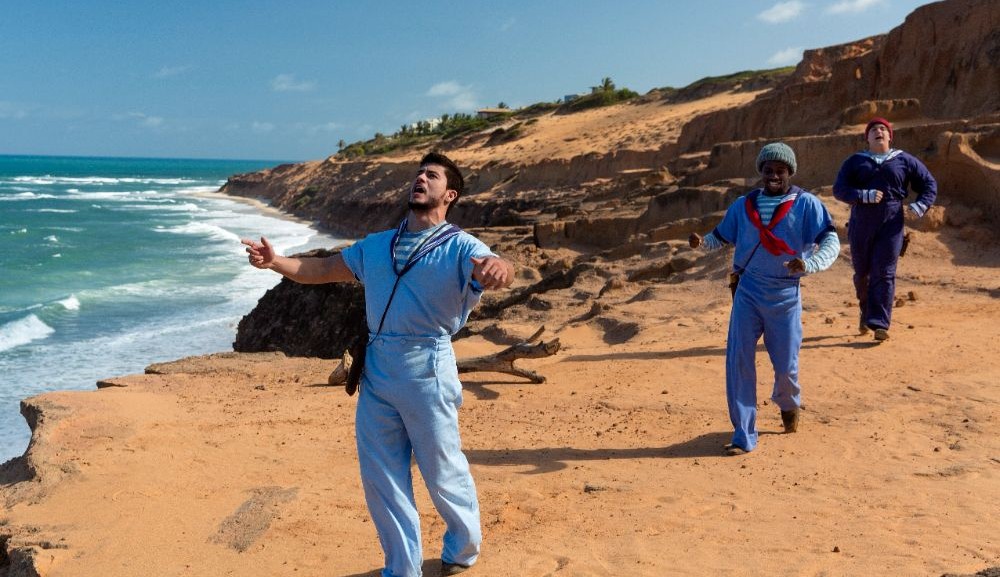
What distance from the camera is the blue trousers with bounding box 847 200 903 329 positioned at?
25.8 feet

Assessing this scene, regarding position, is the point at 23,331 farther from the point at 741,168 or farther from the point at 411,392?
the point at 411,392

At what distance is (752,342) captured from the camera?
5609mm

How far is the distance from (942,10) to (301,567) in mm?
18015

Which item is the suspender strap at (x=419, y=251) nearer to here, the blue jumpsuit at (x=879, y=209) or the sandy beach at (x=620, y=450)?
the sandy beach at (x=620, y=450)

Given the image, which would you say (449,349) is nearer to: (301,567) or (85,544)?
(301,567)

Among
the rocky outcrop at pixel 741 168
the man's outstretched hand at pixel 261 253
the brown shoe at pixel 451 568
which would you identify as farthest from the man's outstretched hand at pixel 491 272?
the rocky outcrop at pixel 741 168

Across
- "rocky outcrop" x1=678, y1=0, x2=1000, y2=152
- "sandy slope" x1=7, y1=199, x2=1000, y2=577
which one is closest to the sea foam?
"sandy slope" x1=7, y1=199, x2=1000, y2=577

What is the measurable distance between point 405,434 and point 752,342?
2.54 m

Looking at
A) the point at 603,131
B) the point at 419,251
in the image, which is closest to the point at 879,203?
the point at 419,251

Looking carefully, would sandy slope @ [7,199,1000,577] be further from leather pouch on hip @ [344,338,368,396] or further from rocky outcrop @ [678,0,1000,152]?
rocky outcrop @ [678,0,1000,152]

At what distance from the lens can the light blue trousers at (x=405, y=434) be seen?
3.76 meters

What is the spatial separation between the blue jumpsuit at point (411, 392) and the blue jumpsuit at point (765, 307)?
2265 mm

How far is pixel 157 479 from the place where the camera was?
222 inches

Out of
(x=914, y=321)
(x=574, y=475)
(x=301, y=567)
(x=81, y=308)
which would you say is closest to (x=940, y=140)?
(x=914, y=321)
